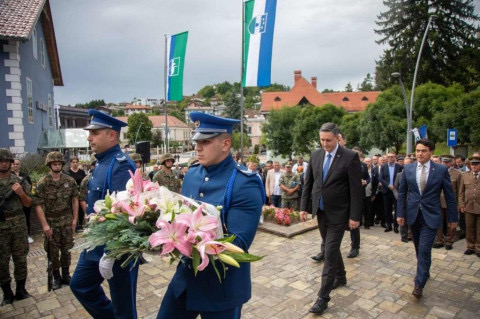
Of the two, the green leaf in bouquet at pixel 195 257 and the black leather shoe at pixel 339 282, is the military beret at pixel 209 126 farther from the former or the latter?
the black leather shoe at pixel 339 282

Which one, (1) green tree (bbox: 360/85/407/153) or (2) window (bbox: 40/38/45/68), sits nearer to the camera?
(2) window (bbox: 40/38/45/68)

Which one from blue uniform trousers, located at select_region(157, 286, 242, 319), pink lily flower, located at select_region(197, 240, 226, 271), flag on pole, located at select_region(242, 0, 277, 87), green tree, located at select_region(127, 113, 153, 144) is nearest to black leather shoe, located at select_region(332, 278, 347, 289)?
blue uniform trousers, located at select_region(157, 286, 242, 319)

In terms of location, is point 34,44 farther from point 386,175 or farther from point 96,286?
point 386,175

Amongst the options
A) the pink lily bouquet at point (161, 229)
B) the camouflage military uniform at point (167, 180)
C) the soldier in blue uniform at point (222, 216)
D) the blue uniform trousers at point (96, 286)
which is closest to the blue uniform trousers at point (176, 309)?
the soldier in blue uniform at point (222, 216)

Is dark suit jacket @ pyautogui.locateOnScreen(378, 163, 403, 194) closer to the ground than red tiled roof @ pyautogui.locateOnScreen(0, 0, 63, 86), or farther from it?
closer to the ground

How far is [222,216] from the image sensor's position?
2.34 m

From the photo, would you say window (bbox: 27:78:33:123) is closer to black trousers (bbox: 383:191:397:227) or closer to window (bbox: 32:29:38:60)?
window (bbox: 32:29:38:60)

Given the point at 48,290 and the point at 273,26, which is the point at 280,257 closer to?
the point at 48,290

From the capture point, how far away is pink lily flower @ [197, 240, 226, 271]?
1807 mm

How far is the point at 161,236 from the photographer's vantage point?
1.86m

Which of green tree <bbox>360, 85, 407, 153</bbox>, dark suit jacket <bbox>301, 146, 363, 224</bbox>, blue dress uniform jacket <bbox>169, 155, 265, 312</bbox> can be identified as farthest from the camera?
green tree <bbox>360, 85, 407, 153</bbox>

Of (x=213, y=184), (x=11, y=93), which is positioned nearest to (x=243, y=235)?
(x=213, y=184)

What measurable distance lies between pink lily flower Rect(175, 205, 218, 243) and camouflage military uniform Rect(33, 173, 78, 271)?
4086 mm

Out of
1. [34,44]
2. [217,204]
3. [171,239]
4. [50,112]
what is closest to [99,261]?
[217,204]
